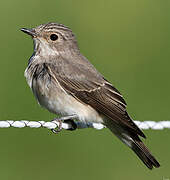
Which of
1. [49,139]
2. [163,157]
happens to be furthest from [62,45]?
[163,157]

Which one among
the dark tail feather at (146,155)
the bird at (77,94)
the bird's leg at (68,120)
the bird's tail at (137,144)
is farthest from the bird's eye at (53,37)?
the dark tail feather at (146,155)

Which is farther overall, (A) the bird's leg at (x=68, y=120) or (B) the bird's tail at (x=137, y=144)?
(B) the bird's tail at (x=137, y=144)

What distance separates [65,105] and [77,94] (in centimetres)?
24

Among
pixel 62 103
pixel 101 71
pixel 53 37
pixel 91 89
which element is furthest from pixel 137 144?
pixel 101 71

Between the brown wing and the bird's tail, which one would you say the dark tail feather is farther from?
the brown wing

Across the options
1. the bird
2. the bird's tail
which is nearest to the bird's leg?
the bird

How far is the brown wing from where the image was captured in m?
7.57

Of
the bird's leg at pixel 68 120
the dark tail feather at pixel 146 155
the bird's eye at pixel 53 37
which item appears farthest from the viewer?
the bird's eye at pixel 53 37

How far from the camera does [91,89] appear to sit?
7773 mm

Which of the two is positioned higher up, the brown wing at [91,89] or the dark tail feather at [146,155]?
the brown wing at [91,89]

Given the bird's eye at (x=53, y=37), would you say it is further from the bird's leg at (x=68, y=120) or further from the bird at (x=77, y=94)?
the bird's leg at (x=68, y=120)

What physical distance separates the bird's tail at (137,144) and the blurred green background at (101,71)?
114 cm

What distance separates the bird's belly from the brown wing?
0.24 ft

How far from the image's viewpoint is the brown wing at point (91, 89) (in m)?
7.57
